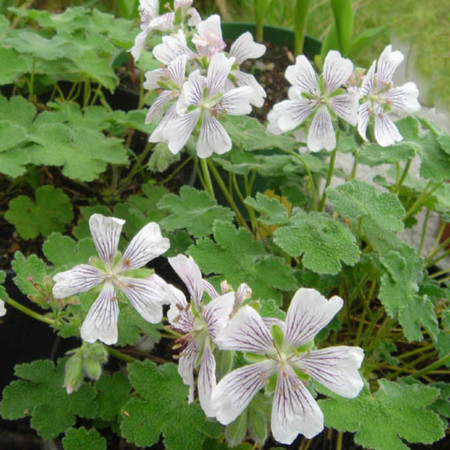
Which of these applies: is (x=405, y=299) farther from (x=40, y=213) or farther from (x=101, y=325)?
(x=40, y=213)

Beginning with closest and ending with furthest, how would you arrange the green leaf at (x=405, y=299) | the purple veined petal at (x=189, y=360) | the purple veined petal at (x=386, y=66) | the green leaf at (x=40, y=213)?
the purple veined petal at (x=189, y=360) < the green leaf at (x=405, y=299) < the purple veined petal at (x=386, y=66) < the green leaf at (x=40, y=213)

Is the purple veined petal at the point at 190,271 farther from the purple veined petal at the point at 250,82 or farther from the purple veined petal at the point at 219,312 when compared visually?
the purple veined petal at the point at 250,82

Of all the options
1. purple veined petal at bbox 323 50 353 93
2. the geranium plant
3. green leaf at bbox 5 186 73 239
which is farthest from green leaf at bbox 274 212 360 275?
green leaf at bbox 5 186 73 239

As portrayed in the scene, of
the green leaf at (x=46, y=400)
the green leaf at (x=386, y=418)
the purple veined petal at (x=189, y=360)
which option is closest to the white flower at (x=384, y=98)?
the green leaf at (x=386, y=418)

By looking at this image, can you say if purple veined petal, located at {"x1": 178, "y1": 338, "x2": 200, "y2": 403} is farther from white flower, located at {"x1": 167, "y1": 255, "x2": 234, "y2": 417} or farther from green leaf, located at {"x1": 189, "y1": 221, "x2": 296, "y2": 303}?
green leaf, located at {"x1": 189, "y1": 221, "x2": 296, "y2": 303}

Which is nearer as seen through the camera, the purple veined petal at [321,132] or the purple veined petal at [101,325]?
the purple veined petal at [101,325]

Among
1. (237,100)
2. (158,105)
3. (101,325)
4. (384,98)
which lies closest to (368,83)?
(384,98)
